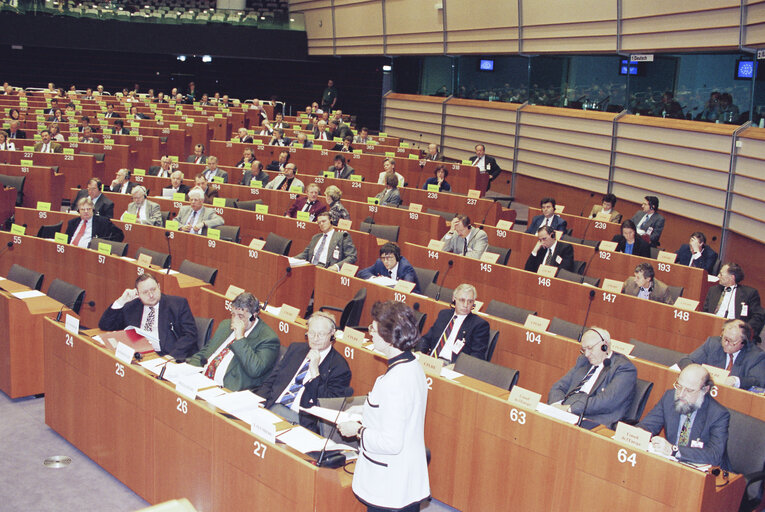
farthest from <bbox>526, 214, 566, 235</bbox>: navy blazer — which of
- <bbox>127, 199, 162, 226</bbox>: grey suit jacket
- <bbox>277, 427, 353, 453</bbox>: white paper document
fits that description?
<bbox>277, 427, 353, 453</bbox>: white paper document

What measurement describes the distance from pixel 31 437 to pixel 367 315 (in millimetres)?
2820

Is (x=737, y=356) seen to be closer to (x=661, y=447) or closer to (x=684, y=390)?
(x=684, y=390)

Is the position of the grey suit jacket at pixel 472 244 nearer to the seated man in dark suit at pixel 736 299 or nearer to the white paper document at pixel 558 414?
the seated man in dark suit at pixel 736 299

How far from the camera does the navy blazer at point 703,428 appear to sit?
13.3 feet

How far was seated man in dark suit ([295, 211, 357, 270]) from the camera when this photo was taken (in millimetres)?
7797

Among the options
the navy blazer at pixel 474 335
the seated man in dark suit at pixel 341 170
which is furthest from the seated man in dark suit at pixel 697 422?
the seated man in dark suit at pixel 341 170

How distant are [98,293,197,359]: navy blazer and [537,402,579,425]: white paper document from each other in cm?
266

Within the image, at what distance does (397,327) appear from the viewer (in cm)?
306

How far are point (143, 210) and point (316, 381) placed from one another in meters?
5.23

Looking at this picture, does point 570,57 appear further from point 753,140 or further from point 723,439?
point 723,439

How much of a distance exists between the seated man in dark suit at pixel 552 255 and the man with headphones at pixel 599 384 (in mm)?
3213

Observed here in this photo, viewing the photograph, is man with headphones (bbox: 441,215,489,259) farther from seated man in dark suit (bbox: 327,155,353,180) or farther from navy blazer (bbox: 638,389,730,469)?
seated man in dark suit (bbox: 327,155,353,180)

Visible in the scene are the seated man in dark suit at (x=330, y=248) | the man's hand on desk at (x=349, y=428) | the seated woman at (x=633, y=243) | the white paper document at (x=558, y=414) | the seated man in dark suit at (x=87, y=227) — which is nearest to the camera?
the man's hand on desk at (x=349, y=428)

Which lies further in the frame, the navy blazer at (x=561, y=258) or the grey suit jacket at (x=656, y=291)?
the navy blazer at (x=561, y=258)
